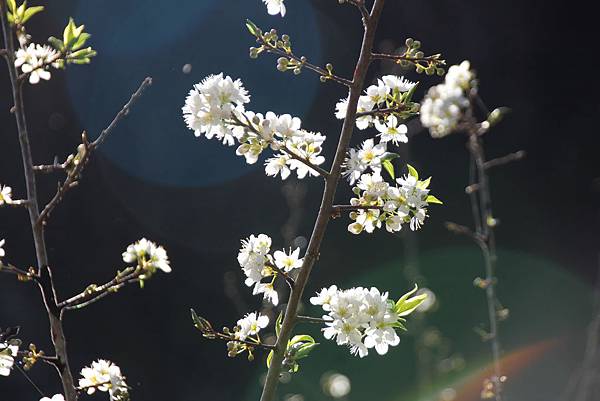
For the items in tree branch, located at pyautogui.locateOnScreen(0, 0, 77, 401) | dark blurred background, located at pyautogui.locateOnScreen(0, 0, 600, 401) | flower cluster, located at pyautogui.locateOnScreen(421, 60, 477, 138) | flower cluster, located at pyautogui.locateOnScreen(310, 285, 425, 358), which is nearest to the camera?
tree branch, located at pyautogui.locateOnScreen(0, 0, 77, 401)

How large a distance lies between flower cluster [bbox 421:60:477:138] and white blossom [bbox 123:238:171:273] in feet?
2.82

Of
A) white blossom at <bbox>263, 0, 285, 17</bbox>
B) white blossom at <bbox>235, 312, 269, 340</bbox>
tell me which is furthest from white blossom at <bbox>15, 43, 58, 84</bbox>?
white blossom at <bbox>235, 312, 269, 340</bbox>

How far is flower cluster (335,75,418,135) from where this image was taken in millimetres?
921

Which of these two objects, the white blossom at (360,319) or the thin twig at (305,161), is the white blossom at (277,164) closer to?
the thin twig at (305,161)

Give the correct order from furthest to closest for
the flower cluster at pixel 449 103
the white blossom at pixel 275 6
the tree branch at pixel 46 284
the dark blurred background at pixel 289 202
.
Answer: the dark blurred background at pixel 289 202 → the flower cluster at pixel 449 103 → the white blossom at pixel 275 6 → the tree branch at pixel 46 284

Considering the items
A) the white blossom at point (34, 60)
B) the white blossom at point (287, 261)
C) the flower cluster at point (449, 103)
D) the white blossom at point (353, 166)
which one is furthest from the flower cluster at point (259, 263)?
the flower cluster at point (449, 103)

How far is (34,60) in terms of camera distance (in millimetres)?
867

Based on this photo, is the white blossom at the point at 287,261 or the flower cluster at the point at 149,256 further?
the white blossom at the point at 287,261

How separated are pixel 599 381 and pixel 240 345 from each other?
2.51 meters

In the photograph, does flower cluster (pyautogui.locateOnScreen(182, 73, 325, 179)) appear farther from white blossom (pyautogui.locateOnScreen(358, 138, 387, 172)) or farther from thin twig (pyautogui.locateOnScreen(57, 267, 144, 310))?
thin twig (pyautogui.locateOnScreen(57, 267, 144, 310))

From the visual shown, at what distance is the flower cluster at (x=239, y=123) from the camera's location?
89 cm

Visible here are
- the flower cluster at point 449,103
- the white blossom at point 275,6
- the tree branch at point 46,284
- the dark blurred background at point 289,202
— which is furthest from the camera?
the dark blurred background at point 289,202

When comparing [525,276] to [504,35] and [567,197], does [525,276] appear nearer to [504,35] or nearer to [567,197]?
[567,197]

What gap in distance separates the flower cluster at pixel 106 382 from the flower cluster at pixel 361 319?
0.25 m
